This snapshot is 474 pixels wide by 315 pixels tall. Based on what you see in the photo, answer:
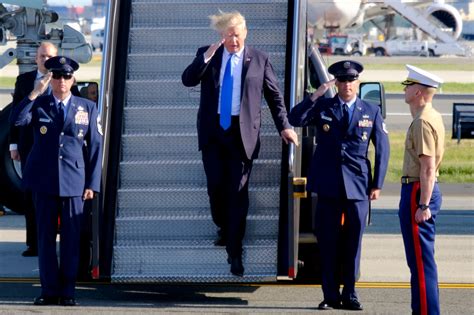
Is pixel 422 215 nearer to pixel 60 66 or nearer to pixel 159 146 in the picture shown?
pixel 159 146

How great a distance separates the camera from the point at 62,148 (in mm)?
8047

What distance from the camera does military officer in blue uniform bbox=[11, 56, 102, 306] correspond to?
26.4ft

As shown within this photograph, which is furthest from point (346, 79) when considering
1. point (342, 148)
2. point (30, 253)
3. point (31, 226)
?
point (30, 253)

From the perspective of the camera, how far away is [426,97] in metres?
7.37

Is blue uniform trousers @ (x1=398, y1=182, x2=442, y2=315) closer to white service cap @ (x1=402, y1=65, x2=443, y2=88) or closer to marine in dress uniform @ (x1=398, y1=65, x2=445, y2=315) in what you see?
marine in dress uniform @ (x1=398, y1=65, x2=445, y2=315)

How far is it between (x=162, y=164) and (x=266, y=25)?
65.2 inches

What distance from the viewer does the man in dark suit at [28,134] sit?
353 inches

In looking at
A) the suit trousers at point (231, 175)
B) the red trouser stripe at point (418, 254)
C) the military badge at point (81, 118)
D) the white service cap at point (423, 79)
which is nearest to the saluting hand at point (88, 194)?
the military badge at point (81, 118)

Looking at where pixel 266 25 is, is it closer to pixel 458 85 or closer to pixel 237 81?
pixel 237 81

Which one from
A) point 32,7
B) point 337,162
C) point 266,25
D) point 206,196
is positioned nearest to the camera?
point 337,162

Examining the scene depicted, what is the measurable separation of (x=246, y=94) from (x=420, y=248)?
1.81m

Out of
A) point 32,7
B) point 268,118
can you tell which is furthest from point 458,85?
point 268,118

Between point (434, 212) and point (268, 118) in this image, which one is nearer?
point (434, 212)

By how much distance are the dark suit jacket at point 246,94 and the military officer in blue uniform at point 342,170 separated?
1.05 feet
